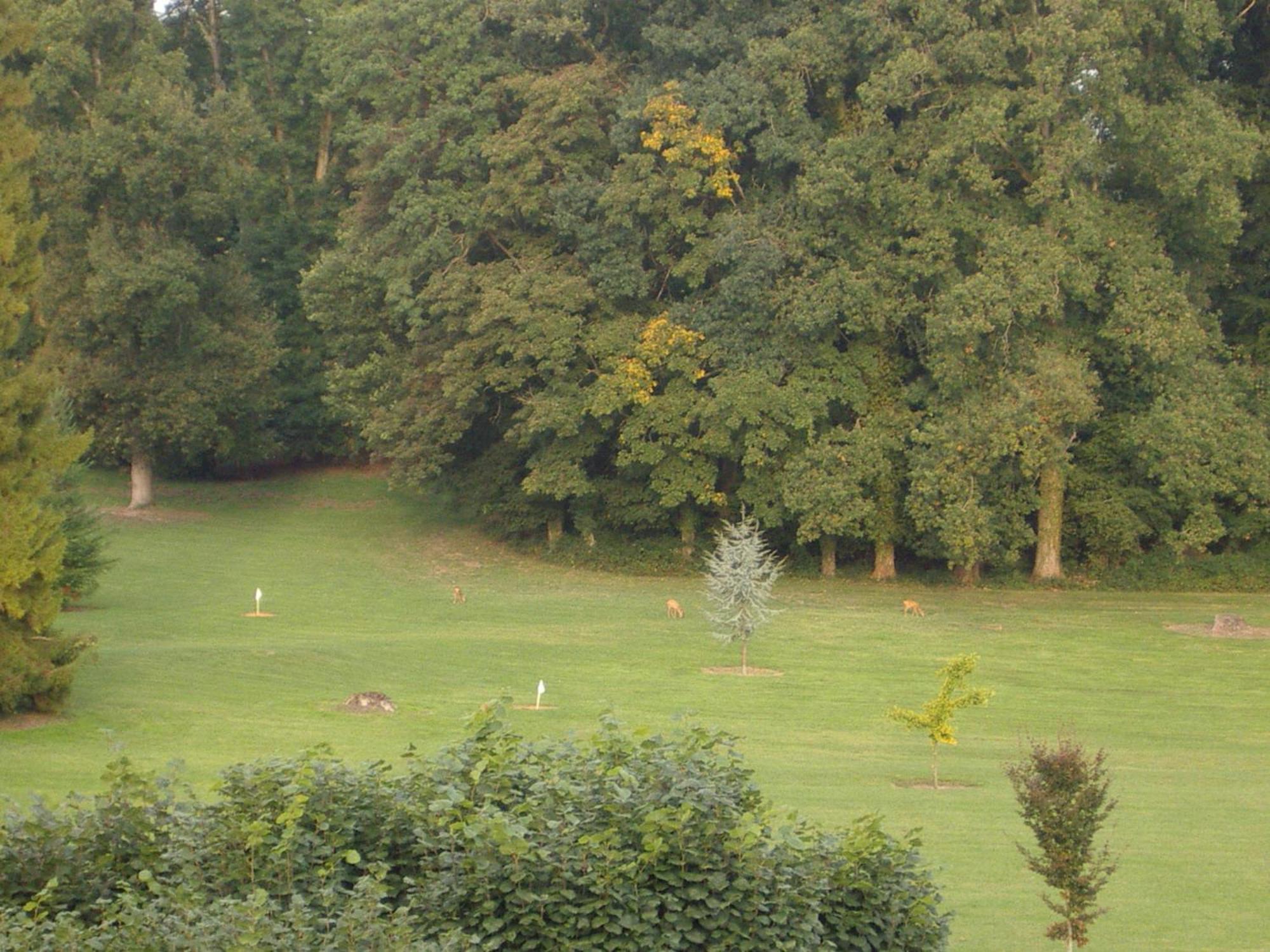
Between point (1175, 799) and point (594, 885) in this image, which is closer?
point (594, 885)

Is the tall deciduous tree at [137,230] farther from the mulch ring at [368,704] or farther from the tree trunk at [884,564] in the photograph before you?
the mulch ring at [368,704]

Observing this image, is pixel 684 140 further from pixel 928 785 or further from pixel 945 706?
pixel 928 785

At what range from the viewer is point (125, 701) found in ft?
85.9

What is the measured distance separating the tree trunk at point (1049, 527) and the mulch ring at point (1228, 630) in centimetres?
752

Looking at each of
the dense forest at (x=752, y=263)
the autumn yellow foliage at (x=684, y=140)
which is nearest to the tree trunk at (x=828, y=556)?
the dense forest at (x=752, y=263)

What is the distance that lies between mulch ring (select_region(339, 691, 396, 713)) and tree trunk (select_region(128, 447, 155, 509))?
112 feet

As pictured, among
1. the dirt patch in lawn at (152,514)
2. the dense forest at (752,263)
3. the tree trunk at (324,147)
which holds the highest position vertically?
the tree trunk at (324,147)

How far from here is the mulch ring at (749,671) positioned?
3169 centimetres

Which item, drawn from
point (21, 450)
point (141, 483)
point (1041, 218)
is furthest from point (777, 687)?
point (141, 483)

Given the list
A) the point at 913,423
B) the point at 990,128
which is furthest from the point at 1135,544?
the point at 990,128

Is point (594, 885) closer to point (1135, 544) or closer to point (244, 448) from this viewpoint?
point (1135, 544)

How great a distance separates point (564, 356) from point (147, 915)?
38658 mm

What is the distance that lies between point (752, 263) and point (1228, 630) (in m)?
16.7

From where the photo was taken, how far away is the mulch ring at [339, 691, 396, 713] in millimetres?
26078
